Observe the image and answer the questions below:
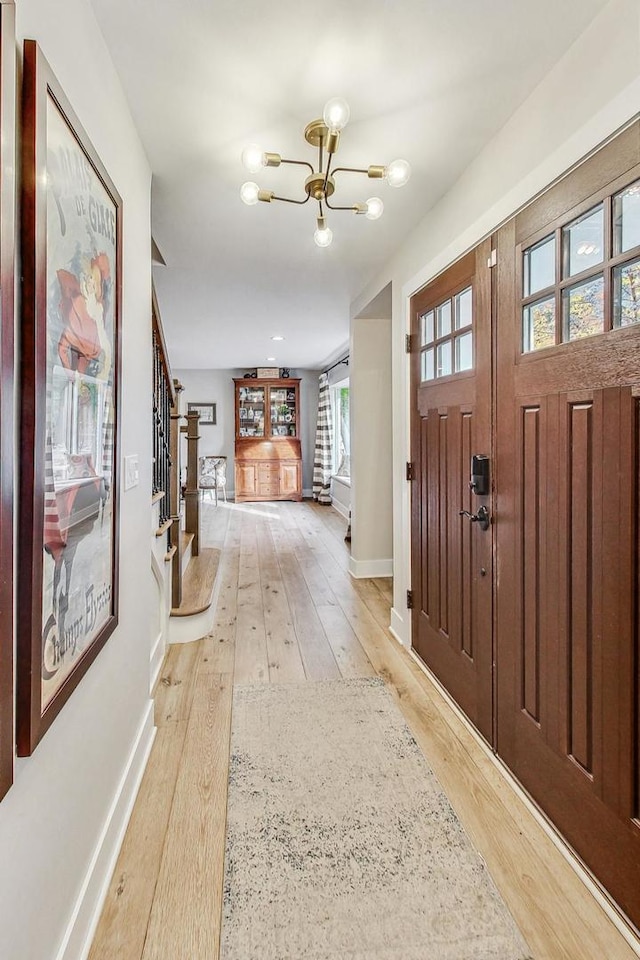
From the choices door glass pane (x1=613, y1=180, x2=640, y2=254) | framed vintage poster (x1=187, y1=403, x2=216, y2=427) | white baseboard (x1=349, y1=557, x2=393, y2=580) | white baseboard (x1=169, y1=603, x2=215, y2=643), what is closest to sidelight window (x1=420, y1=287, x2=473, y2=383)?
door glass pane (x1=613, y1=180, x2=640, y2=254)

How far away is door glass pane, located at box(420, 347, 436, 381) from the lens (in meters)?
2.53

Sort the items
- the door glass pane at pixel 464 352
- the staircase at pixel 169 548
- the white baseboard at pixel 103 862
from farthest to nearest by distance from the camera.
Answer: the staircase at pixel 169 548 → the door glass pane at pixel 464 352 → the white baseboard at pixel 103 862

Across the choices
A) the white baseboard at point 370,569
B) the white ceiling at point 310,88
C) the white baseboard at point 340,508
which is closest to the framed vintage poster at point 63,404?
the white ceiling at point 310,88

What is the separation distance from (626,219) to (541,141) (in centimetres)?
55

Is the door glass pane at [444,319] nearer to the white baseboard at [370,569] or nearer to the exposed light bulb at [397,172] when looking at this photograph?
the exposed light bulb at [397,172]

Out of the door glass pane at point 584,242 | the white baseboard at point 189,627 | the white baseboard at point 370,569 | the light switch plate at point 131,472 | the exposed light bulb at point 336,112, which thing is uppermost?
the exposed light bulb at point 336,112

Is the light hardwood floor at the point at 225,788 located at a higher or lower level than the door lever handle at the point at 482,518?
lower

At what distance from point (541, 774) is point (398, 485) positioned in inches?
70.1

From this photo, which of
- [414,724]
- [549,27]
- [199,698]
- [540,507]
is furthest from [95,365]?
[414,724]

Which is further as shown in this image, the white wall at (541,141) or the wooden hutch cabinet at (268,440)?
the wooden hutch cabinet at (268,440)

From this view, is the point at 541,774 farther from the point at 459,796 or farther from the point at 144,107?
the point at 144,107

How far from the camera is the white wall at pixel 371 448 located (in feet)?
13.8

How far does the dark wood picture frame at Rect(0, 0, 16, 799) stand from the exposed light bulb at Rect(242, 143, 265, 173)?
101 centimetres

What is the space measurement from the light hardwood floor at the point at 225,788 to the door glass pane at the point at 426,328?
5.79 feet
